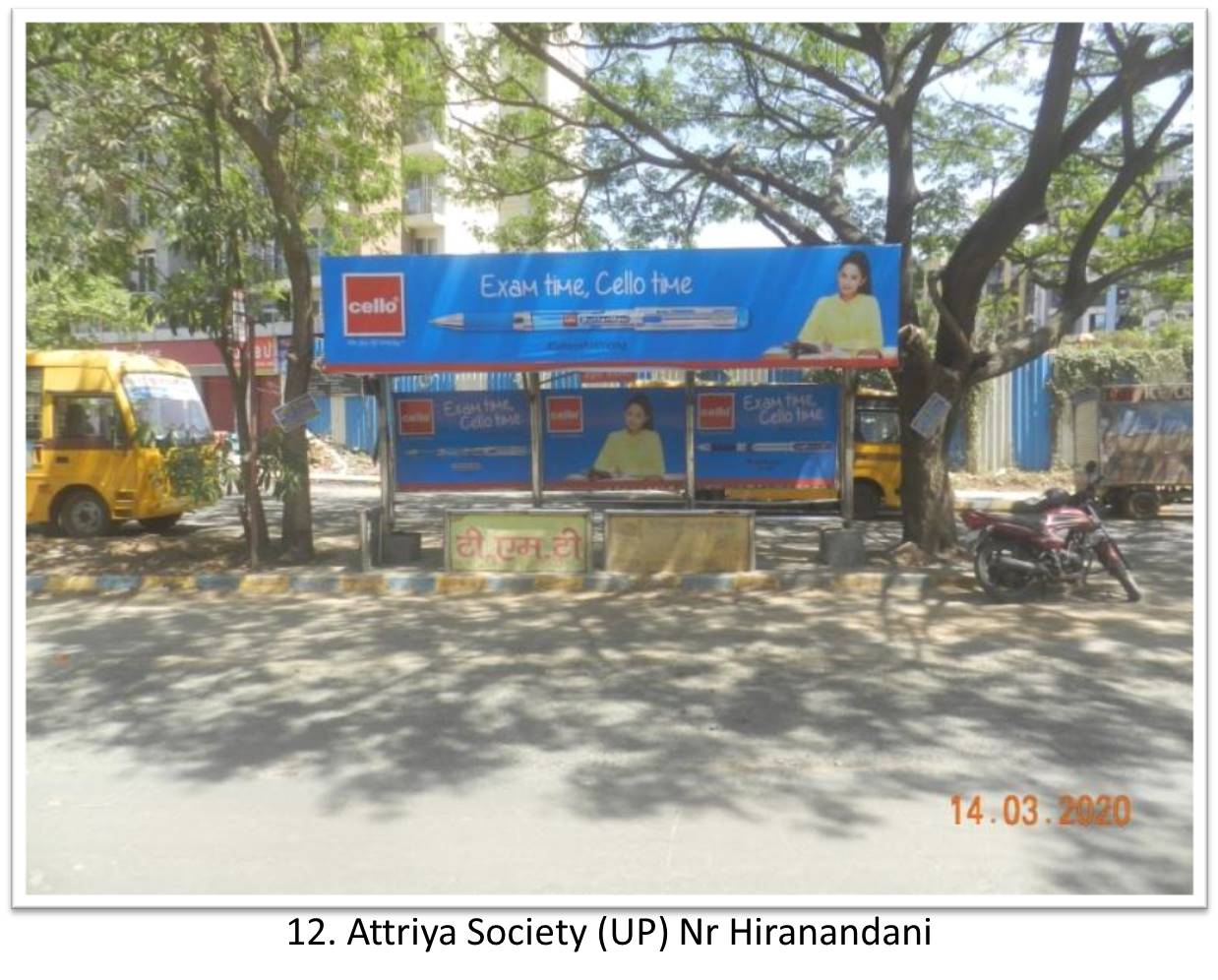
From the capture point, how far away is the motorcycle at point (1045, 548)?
855 centimetres

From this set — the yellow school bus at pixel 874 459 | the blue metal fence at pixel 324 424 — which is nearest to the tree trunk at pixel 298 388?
the yellow school bus at pixel 874 459

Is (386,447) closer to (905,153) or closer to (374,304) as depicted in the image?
(374,304)

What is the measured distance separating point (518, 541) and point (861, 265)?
458cm

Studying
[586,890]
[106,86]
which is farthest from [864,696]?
[106,86]

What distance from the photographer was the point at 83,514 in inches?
524

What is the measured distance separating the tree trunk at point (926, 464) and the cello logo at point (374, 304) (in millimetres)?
5571

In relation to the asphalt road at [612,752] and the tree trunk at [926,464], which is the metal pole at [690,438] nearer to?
the tree trunk at [926,464]

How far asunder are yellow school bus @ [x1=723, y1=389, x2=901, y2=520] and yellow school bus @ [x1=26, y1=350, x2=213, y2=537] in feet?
28.2

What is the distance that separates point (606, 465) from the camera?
1119cm

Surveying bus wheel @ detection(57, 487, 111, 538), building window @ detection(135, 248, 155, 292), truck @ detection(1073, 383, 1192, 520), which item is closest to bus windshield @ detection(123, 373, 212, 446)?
bus wheel @ detection(57, 487, 111, 538)

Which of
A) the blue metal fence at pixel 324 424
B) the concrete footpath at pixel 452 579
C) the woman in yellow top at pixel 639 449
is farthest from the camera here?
the blue metal fence at pixel 324 424

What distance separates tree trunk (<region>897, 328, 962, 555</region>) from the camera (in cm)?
1059

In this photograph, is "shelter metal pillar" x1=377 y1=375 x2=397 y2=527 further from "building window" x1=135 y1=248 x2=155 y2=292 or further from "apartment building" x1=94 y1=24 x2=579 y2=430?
"apartment building" x1=94 y1=24 x2=579 y2=430

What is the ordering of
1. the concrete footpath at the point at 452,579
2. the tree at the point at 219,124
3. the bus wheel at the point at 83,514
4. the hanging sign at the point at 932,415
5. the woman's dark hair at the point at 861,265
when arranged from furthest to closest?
the bus wheel at the point at 83,514
the hanging sign at the point at 932,415
the woman's dark hair at the point at 861,265
the tree at the point at 219,124
the concrete footpath at the point at 452,579
